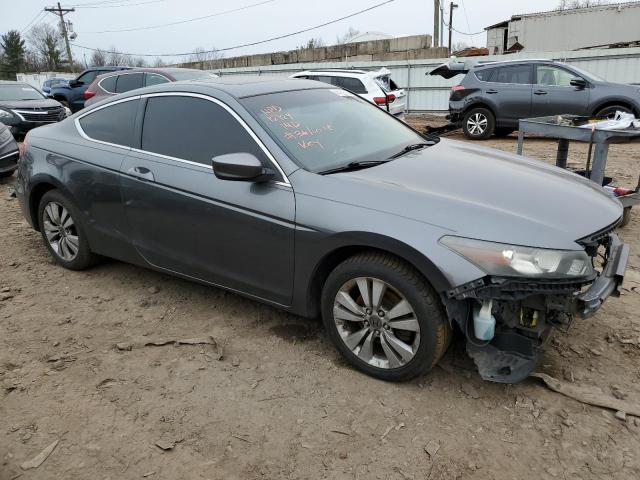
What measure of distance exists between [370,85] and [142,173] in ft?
30.0

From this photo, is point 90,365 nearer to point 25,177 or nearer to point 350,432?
point 350,432

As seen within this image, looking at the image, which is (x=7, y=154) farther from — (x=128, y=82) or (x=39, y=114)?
(x=39, y=114)

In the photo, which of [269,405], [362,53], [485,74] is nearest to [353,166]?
[269,405]

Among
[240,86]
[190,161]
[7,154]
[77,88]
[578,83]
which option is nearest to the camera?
[190,161]

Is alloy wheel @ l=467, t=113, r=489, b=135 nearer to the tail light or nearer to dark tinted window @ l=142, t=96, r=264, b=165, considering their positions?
the tail light

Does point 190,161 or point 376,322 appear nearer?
point 376,322

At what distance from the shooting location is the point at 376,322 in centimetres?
282

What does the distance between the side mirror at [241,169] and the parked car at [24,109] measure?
10.6 m

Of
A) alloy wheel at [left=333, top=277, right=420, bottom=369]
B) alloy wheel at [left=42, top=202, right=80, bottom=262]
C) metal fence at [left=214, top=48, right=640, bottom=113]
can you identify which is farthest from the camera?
metal fence at [left=214, top=48, right=640, bottom=113]

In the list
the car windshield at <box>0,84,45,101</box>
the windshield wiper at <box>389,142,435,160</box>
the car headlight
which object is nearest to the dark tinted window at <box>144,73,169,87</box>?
the car windshield at <box>0,84,45,101</box>

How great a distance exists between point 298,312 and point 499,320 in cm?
116

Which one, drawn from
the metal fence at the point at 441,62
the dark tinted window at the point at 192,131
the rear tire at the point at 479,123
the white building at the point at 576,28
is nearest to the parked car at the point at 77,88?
the metal fence at the point at 441,62

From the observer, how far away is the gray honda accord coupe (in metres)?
2.54

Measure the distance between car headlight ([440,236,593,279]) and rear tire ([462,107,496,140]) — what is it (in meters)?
10.0
